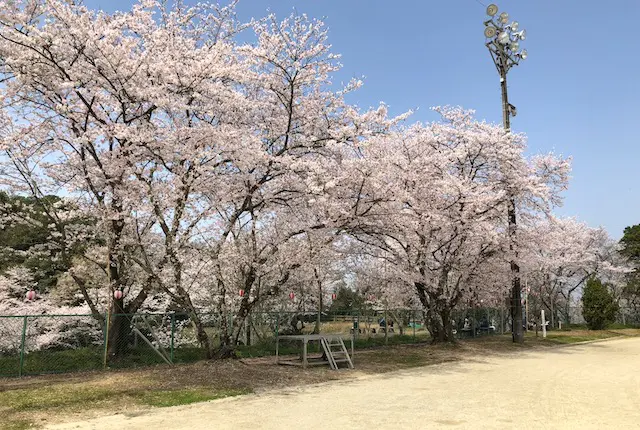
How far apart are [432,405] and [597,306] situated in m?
31.5

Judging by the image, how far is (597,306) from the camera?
113 feet

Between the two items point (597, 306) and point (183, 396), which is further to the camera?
point (597, 306)

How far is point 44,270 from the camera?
2200cm

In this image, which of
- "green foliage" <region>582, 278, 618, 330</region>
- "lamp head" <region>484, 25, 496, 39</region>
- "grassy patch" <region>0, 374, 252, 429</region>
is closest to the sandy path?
"grassy patch" <region>0, 374, 252, 429</region>

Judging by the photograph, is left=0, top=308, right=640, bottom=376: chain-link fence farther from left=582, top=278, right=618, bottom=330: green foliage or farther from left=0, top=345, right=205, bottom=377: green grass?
left=582, top=278, right=618, bottom=330: green foliage

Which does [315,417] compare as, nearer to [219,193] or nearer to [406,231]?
[219,193]

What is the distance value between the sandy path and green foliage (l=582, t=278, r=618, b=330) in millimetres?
24097

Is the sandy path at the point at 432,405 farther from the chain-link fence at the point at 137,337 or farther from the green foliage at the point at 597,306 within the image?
the green foliage at the point at 597,306

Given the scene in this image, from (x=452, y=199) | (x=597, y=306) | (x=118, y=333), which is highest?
(x=452, y=199)

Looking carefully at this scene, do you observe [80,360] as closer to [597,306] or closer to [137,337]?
[137,337]

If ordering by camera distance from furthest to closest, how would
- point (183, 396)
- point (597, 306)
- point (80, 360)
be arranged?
point (597, 306) → point (80, 360) → point (183, 396)

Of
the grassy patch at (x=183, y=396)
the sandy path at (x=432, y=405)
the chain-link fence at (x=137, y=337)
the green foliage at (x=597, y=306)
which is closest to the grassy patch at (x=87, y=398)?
the grassy patch at (x=183, y=396)

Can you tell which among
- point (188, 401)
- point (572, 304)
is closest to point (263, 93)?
point (188, 401)

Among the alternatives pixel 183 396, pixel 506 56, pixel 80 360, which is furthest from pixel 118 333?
pixel 506 56
